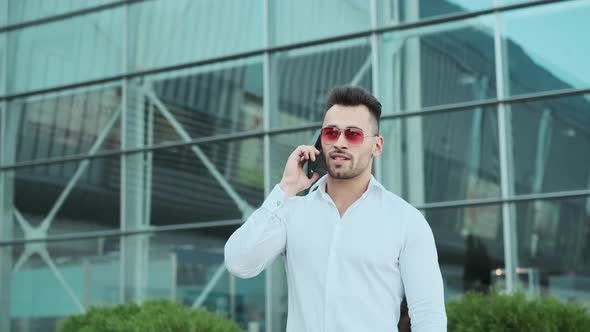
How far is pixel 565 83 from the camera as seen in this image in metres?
9.25

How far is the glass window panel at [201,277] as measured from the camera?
1048 centimetres

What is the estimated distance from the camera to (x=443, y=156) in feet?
31.8

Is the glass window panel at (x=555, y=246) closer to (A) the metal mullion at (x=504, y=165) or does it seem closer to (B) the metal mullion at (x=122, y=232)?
(A) the metal mullion at (x=504, y=165)

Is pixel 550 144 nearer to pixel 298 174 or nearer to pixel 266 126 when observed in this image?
pixel 266 126

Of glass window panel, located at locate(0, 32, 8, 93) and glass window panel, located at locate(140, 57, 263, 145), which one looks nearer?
glass window panel, located at locate(140, 57, 263, 145)

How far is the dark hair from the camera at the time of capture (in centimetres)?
258

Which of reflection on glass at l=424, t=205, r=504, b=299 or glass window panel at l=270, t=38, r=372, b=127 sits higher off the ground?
glass window panel at l=270, t=38, r=372, b=127

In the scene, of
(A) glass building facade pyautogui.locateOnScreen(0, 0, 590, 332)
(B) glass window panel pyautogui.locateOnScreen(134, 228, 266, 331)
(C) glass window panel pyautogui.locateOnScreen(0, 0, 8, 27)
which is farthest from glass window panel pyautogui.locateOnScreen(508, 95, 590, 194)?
(C) glass window panel pyautogui.locateOnScreen(0, 0, 8, 27)

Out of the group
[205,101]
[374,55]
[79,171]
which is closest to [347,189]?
[374,55]

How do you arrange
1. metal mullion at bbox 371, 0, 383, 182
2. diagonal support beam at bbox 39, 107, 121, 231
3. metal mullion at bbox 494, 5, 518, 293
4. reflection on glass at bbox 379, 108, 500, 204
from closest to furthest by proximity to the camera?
metal mullion at bbox 494, 5, 518, 293
reflection on glass at bbox 379, 108, 500, 204
metal mullion at bbox 371, 0, 383, 182
diagonal support beam at bbox 39, 107, 121, 231

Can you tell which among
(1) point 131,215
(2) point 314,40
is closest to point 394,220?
(2) point 314,40

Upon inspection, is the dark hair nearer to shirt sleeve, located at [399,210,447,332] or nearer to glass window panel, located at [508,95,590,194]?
shirt sleeve, located at [399,210,447,332]

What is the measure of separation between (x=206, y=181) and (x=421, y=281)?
8.67 metres

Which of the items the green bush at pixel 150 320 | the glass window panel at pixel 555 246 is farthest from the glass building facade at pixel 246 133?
the green bush at pixel 150 320
